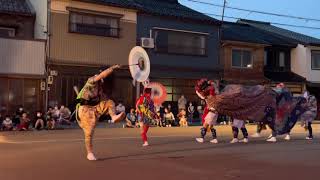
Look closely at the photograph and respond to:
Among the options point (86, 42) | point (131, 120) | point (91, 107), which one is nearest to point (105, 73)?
point (91, 107)

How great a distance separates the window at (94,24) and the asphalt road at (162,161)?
14996mm

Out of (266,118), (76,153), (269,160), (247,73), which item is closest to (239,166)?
(269,160)

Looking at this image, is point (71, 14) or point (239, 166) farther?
point (71, 14)

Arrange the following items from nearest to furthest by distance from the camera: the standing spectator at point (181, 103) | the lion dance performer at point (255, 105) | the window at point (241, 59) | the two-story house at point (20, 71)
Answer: the lion dance performer at point (255, 105) → the two-story house at point (20, 71) → the standing spectator at point (181, 103) → the window at point (241, 59)

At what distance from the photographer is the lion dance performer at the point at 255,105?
16.9m

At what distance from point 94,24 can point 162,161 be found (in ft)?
66.9

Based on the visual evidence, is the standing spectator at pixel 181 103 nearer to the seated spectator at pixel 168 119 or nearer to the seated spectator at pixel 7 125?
the seated spectator at pixel 168 119

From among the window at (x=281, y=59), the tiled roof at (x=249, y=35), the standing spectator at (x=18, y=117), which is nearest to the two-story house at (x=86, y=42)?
the standing spectator at (x=18, y=117)

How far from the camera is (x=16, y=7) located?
1178 inches

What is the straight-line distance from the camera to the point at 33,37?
29.7m

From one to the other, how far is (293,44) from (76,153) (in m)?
33.5

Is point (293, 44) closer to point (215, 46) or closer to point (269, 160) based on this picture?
point (215, 46)

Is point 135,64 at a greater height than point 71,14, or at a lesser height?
lesser

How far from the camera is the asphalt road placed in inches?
391
